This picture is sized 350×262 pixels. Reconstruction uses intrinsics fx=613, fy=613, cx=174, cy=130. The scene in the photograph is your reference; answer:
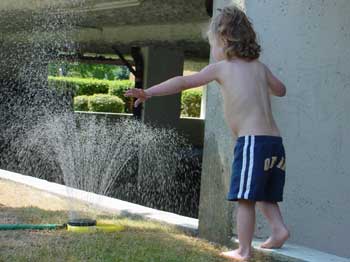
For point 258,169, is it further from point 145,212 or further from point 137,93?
point 145,212

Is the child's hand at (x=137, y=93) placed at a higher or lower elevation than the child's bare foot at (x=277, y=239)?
higher

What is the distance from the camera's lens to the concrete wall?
377 centimetres

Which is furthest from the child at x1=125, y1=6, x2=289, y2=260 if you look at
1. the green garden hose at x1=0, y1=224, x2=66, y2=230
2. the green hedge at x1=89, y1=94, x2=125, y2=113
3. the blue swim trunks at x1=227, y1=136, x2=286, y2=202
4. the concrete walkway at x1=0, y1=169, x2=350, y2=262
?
the green hedge at x1=89, y1=94, x2=125, y2=113

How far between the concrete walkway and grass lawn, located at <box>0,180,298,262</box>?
90mm

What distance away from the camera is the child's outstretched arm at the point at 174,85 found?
3391 mm

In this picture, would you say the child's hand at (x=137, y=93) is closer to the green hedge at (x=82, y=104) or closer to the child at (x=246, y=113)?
the child at (x=246, y=113)

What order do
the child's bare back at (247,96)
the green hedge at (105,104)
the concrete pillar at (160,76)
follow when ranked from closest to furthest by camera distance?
1. the child's bare back at (247,96)
2. the concrete pillar at (160,76)
3. the green hedge at (105,104)

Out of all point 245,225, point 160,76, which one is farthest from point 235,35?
point 160,76

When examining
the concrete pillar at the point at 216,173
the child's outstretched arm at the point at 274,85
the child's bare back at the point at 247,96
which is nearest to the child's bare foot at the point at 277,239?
the concrete pillar at the point at 216,173

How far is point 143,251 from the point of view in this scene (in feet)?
12.7

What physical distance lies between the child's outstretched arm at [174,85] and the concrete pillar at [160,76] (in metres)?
8.67

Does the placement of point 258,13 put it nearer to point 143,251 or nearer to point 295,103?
point 295,103

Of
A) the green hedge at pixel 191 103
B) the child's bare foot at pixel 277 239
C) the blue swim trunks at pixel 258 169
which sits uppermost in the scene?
the green hedge at pixel 191 103

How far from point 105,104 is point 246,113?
20144 mm
